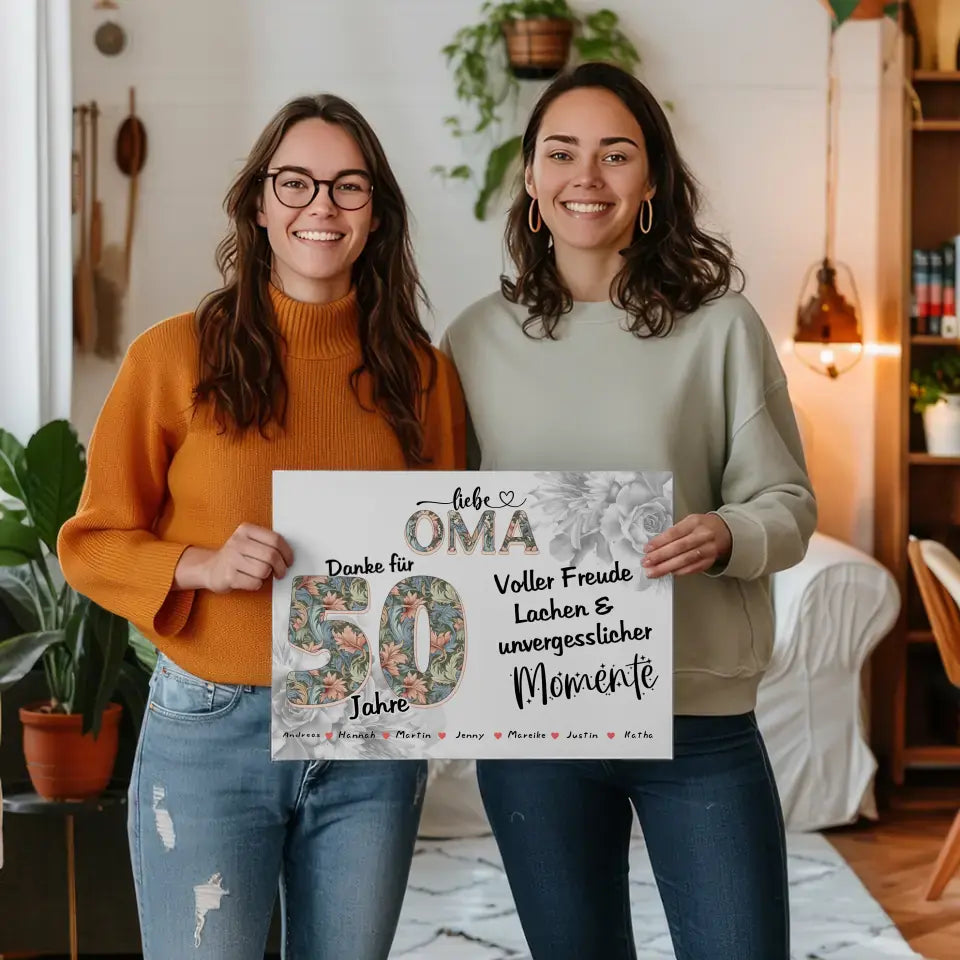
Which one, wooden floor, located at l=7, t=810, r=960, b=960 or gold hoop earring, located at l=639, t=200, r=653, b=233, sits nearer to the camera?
gold hoop earring, located at l=639, t=200, r=653, b=233

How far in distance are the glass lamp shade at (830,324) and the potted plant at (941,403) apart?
24 cm

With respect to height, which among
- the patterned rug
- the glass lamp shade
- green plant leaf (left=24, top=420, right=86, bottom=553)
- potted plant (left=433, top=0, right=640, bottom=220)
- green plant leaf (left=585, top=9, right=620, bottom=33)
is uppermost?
green plant leaf (left=585, top=9, right=620, bottom=33)

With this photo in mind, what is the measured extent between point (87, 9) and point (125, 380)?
10.3 feet

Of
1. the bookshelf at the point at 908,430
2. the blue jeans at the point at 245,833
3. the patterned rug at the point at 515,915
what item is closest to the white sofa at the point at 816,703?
the patterned rug at the point at 515,915

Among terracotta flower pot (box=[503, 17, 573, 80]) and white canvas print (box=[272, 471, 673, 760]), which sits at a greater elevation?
terracotta flower pot (box=[503, 17, 573, 80])

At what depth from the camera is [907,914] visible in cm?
288

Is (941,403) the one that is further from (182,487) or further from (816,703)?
(182,487)

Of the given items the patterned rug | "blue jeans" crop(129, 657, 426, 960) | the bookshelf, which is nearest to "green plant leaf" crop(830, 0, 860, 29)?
the bookshelf

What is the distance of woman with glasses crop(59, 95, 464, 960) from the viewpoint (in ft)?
4.31

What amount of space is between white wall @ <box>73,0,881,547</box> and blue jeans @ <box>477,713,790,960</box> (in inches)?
108

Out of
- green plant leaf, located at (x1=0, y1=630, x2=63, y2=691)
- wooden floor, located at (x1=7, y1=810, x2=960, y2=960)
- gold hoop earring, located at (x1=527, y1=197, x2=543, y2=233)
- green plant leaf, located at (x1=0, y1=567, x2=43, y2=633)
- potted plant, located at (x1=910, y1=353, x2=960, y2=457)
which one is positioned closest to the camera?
gold hoop earring, located at (x1=527, y1=197, x2=543, y2=233)

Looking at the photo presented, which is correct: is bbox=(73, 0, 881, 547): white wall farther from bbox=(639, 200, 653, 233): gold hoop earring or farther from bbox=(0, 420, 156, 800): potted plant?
bbox=(639, 200, 653, 233): gold hoop earring

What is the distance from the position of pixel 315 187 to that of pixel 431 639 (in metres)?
0.49

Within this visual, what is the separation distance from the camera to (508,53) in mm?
3975
